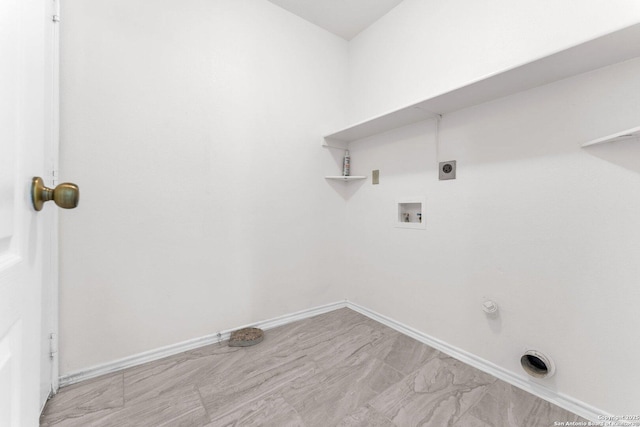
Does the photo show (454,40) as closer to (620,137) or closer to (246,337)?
(620,137)

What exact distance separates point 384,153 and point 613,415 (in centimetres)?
186

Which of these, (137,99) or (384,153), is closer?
(137,99)

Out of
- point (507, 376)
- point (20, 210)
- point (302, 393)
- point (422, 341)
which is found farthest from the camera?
point (422, 341)

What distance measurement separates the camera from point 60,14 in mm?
1321

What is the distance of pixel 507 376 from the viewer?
1407mm

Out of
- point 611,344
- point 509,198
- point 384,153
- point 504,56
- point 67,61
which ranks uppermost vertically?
point 504,56

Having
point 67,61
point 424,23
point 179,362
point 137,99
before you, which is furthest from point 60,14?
point 424,23

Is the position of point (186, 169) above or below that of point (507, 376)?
above

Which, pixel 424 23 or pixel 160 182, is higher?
pixel 424 23

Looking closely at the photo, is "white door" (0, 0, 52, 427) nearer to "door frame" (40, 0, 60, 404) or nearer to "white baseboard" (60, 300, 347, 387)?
"door frame" (40, 0, 60, 404)

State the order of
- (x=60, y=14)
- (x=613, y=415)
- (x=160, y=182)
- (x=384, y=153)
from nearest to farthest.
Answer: (x=613, y=415) → (x=60, y=14) → (x=160, y=182) → (x=384, y=153)

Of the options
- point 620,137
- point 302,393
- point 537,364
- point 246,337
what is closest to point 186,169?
point 246,337

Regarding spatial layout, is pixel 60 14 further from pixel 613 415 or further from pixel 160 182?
pixel 613 415

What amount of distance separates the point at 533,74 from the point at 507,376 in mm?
1567
